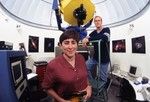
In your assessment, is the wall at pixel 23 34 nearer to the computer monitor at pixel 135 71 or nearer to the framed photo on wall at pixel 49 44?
the framed photo on wall at pixel 49 44

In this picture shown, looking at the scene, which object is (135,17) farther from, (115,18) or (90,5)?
(90,5)

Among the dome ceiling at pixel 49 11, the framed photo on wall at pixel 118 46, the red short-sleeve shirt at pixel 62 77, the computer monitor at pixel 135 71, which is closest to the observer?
the red short-sleeve shirt at pixel 62 77

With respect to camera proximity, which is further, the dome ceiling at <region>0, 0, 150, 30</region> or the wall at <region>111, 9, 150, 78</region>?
the dome ceiling at <region>0, 0, 150, 30</region>

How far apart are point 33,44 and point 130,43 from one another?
232 centimetres

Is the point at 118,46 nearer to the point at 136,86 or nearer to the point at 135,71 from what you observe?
the point at 135,71

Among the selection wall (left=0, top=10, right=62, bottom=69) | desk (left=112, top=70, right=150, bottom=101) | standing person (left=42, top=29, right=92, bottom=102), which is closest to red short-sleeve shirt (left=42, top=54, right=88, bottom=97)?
standing person (left=42, top=29, right=92, bottom=102)

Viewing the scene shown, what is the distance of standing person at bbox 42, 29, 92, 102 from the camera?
4.78 feet

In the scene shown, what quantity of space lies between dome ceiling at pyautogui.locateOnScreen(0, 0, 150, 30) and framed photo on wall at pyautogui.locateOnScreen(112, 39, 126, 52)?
1.49 feet

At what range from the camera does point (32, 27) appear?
16.0 feet

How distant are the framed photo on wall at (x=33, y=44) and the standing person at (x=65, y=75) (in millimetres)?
3285

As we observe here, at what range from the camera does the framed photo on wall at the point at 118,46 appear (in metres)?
4.69

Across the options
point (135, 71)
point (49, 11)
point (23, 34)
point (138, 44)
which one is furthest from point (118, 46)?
point (23, 34)

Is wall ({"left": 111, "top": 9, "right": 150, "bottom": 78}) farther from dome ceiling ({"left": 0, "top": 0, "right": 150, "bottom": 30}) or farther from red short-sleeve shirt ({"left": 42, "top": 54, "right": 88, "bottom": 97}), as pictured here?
red short-sleeve shirt ({"left": 42, "top": 54, "right": 88, "bottom": 97})

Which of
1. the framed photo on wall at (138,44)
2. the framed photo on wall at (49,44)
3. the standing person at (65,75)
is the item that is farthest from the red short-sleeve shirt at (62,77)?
the framed photo on wall at (49,44)
